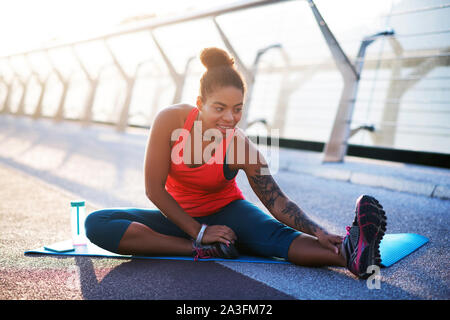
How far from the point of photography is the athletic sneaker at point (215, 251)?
1572 mm

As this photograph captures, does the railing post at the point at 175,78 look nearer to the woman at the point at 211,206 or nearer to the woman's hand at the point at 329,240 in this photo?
the woman at the point at 211,206

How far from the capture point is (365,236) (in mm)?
1386

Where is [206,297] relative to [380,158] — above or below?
below

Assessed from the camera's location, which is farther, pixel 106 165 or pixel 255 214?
pixel 106 165

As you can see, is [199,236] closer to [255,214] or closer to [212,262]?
[212,262]

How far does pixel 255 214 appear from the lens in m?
1.71

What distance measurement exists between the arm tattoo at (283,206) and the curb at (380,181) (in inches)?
73.5

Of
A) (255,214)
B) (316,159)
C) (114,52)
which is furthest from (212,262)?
(114,52)

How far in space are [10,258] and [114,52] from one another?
20.5 feet

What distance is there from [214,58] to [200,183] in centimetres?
57

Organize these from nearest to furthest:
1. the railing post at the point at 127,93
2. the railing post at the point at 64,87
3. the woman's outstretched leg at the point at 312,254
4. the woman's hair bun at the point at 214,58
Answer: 1. the woman's outstretched leg at the point at 312,254
2. the woman's hair bun at the point at 214,58
3. the railing post at the point at 127,93
4. the railing post at the point at 64,87

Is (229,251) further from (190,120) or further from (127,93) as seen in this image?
(127,93)

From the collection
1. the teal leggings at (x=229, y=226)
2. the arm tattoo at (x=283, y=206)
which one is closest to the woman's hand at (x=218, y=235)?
the teal leggings at (x=229, y=226)
